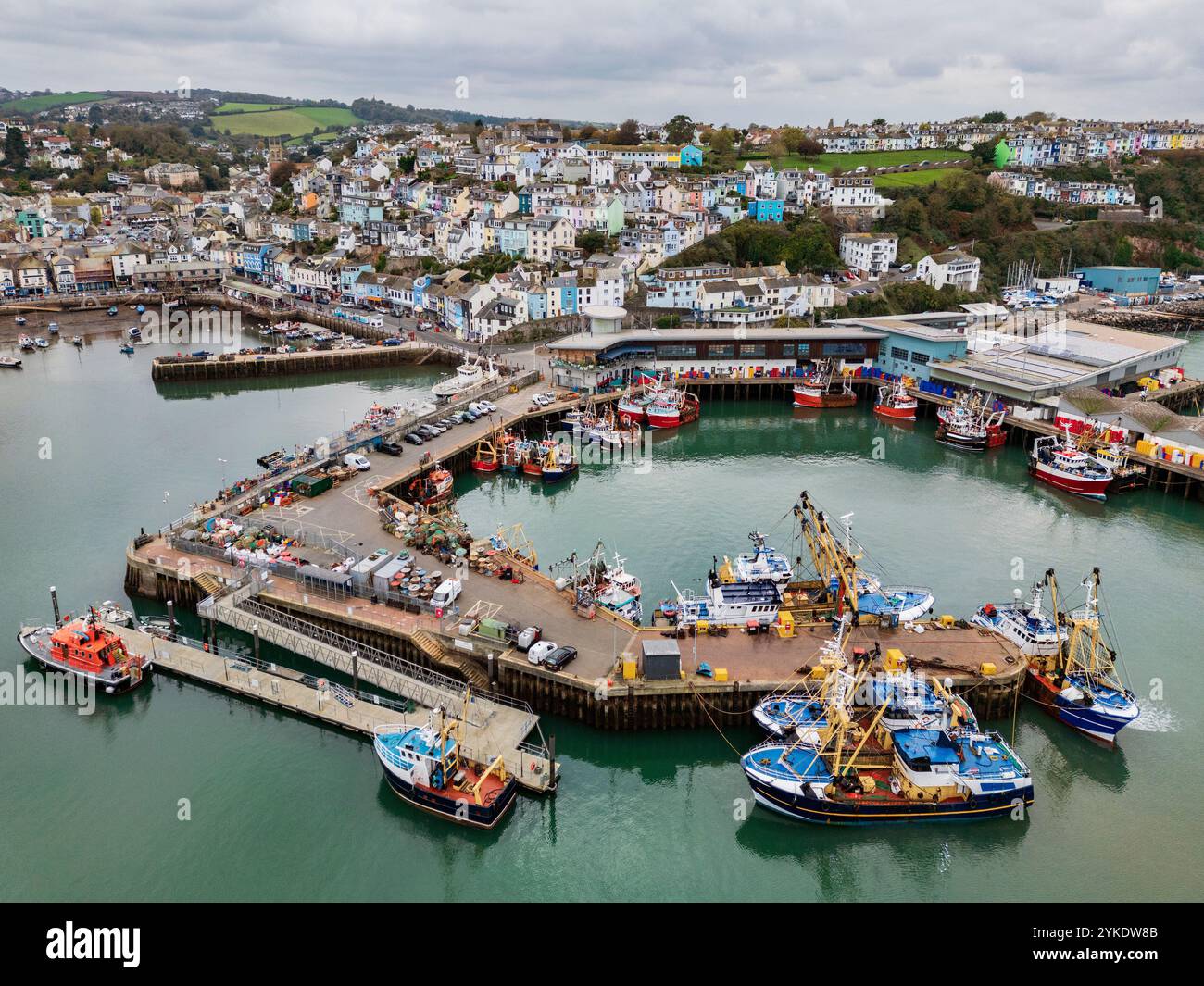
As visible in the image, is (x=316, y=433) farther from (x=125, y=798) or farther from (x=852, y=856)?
(x=852, y=856)

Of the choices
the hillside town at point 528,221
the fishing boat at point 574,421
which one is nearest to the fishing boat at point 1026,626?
the fishing boat at point 574,421

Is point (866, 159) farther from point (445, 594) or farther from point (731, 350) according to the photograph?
point (445, 594)

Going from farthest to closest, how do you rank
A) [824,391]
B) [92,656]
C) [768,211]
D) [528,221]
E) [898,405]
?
[768,211], [528,221], [824,391], [898,405], [92,656]

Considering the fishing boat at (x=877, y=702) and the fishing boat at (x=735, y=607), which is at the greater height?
the fishing boat at (x=735, y=607)

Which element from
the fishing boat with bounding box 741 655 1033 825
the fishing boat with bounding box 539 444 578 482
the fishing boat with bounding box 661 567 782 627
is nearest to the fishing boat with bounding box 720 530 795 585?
the fishing boat with bounding box 661 567 782 627

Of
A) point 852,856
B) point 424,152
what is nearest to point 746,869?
point 852,856

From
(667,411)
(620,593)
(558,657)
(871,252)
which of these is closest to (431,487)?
(620,593)

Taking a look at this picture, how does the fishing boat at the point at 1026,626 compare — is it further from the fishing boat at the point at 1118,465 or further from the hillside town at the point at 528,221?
the hillside town at the point at 528,221
